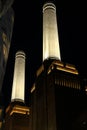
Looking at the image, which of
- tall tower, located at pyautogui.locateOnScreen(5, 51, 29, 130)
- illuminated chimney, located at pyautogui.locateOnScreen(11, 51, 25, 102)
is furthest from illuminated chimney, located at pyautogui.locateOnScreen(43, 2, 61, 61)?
illuminated chimney, located at pyautogui.locateOnScreen(11, 51, 25, 102)

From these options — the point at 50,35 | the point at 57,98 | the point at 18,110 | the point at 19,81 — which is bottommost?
the point at 18,110

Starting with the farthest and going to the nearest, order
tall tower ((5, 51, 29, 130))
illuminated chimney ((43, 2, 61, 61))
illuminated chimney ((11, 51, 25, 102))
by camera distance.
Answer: illuminated chimney ((11, 51, 25, 102)) < tall tower ((5, 51, 29, 130)) < illuminated chimney ((43, 2, 61, 61))

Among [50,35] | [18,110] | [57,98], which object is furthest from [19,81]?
[57,98]

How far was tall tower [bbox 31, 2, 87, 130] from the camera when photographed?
21.7m

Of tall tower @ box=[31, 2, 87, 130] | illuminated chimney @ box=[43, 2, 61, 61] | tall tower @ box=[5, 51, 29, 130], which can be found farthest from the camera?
tall tower @ box=[5, 51, 29, 130]

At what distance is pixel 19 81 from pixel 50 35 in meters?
10.8

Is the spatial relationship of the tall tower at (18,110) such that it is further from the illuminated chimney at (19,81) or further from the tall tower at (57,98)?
the tall tower at (57,98)

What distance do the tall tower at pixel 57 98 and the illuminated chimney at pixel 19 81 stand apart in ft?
24.2

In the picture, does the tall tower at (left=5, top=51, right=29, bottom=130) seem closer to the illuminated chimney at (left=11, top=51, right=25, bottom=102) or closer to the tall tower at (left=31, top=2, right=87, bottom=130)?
the illuminated chimney at (left=11, top=51, right=25, bottom=102)

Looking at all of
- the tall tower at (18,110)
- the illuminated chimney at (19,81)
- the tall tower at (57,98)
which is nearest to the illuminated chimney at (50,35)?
the tall tower at (57,98)

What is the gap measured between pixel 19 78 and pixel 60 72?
14.4 meters

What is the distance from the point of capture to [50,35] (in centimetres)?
2998

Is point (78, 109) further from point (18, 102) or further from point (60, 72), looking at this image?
point (18, 102)

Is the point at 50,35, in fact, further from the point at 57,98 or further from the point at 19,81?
the point at 19,81
